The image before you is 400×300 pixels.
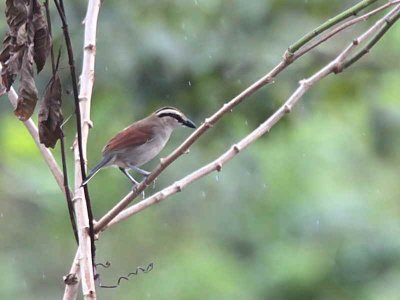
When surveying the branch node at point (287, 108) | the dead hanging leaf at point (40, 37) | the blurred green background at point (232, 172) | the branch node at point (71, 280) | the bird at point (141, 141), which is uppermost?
the blurred green background at point (232, 172)

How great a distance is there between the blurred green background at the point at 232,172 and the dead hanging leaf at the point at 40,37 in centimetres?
273

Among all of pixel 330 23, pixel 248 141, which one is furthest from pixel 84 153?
pixel 330 23

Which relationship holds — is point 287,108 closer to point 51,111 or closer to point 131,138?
point 51,111

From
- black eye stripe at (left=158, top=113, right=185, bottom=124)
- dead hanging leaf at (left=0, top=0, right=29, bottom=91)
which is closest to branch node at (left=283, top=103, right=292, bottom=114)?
dead hanging leaf at (left=0, top=0, right=29, bottom=91)

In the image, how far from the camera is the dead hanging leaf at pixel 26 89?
1960mm

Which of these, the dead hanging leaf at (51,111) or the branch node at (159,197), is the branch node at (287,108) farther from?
the dead hanging leaf at (51,111)

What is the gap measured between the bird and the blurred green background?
78 cm

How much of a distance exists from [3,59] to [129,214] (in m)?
0.54

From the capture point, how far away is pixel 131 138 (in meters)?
3.85

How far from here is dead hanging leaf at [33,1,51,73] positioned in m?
1.96

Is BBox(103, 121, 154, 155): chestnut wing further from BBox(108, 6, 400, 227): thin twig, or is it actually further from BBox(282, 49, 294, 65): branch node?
BBox(282, 49, 294, 65): branch node

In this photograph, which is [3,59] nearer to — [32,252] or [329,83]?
[329,83]

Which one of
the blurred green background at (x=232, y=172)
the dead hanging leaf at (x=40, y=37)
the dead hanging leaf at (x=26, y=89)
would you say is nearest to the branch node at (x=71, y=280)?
the dead hanging leaf at (x=26, y=89)

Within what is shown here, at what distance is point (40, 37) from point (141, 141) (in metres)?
1.91
